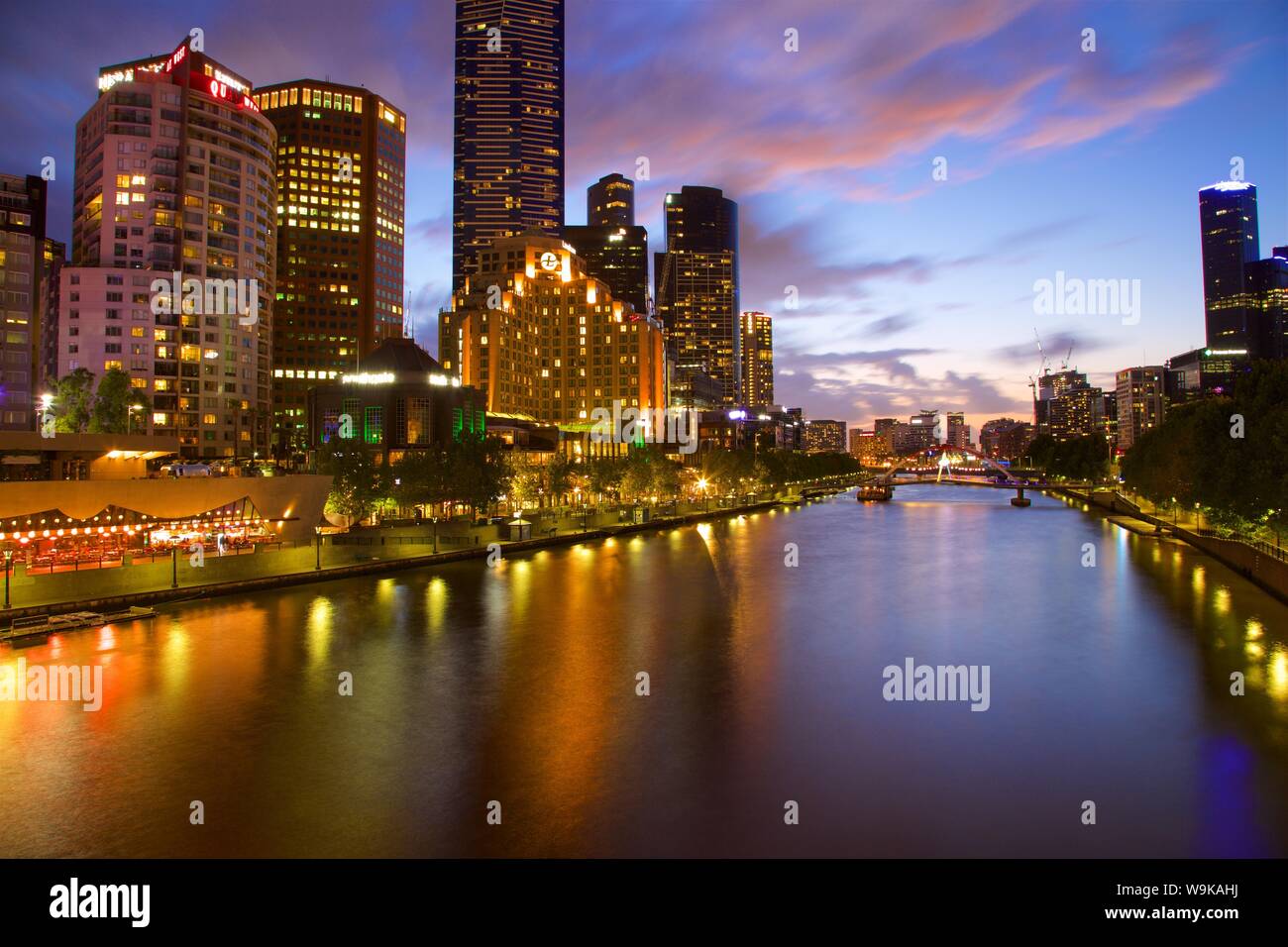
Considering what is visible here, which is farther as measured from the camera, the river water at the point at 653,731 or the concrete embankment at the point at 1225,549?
the concrete embankment at the point at 1225,549

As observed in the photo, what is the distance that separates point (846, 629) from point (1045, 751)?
15.0m

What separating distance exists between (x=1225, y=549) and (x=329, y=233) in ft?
556

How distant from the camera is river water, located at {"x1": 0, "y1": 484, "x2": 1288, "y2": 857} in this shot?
1412 centimetres

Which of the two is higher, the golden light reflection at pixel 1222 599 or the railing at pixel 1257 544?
the railing at pixel 1257 544

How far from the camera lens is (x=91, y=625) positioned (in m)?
30.6

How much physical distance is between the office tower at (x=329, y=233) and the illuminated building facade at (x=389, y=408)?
64.2 m

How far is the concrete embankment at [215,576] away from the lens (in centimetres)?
3200

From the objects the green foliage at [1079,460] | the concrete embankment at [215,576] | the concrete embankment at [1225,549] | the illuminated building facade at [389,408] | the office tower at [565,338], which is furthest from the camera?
the office tower at [565,338]

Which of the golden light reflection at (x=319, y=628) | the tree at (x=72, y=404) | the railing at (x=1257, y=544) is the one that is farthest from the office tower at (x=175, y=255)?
the railing at (x=1257, y=544)

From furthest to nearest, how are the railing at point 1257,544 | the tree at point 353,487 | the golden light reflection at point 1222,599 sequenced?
the tree at point 353,487, the railing at point 1257,544, the golden light reflection at point 1222,599

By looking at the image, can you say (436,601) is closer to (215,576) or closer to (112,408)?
(215,576)

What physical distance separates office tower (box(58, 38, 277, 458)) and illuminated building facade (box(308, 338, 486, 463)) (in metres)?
19.2

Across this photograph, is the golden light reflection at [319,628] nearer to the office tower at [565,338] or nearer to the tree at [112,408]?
the tree at [112,408]
